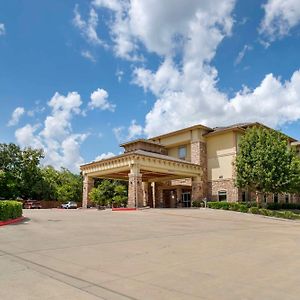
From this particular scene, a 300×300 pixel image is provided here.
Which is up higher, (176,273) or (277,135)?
(277,135)

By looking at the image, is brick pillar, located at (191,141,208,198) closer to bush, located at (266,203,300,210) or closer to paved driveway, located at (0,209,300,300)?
bush, located at (266,203,300,210)

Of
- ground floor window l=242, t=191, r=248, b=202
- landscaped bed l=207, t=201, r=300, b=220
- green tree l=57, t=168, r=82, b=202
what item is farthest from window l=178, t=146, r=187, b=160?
green tree l=57, t=168, r=82, b=202

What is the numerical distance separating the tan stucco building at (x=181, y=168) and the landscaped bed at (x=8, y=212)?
14.6 metres

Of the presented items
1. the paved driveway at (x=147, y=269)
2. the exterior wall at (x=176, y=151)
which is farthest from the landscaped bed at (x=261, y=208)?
the paved driveway at (x=147, y=269)

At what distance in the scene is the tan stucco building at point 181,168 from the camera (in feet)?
118

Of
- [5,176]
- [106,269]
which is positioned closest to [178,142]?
[5,176]

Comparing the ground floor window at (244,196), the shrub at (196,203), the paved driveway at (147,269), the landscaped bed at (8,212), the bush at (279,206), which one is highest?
the ground floor window at (244,196)

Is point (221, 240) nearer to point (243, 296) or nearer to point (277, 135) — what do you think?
point (243, 296)

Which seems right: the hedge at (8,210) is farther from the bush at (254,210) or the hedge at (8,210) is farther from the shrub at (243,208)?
the shrub at (243,208)

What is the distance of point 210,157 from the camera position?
42.5 m

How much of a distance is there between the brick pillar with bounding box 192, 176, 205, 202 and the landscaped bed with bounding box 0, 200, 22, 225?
76.9 ft

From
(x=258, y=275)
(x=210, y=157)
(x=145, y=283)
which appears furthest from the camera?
(x=210, y=157)

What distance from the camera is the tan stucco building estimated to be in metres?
35.9

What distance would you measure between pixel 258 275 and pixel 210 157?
35931 mm
